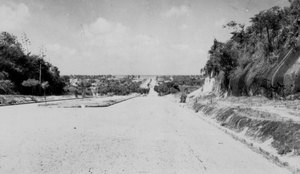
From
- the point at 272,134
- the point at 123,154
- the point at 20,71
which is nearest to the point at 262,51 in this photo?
the point at 272,134

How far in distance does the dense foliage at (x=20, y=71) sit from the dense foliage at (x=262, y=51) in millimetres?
47475

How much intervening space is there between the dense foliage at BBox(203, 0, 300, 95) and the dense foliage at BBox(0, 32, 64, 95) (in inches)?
1869

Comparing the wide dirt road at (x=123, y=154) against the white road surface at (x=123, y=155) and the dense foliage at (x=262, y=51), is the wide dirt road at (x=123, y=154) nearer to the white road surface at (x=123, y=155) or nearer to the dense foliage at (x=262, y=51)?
the white road surface at (x=123, y=155)

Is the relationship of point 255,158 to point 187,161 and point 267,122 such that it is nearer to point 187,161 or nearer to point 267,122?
point 187,161

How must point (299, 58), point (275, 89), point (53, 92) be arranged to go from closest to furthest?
1. point (299, 58)
2. point (275, 89)
3. point (53, 92)

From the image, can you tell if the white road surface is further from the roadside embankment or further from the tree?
the tree

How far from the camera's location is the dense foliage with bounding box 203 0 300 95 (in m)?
29.1

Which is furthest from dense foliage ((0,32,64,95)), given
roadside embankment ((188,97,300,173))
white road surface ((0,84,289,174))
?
roadside embankment ((188,97,300,173))

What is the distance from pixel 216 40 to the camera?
6794 cm

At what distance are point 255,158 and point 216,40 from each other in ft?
194

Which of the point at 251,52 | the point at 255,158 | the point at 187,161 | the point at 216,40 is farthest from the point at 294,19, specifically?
the point at 216,40

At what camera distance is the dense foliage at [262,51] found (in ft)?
95.5

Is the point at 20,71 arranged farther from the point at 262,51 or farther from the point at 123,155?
the point at 123,155

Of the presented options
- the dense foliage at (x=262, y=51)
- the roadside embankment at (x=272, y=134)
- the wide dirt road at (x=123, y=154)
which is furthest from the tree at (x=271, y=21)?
the wide dirt road at (x=123, y=154)
